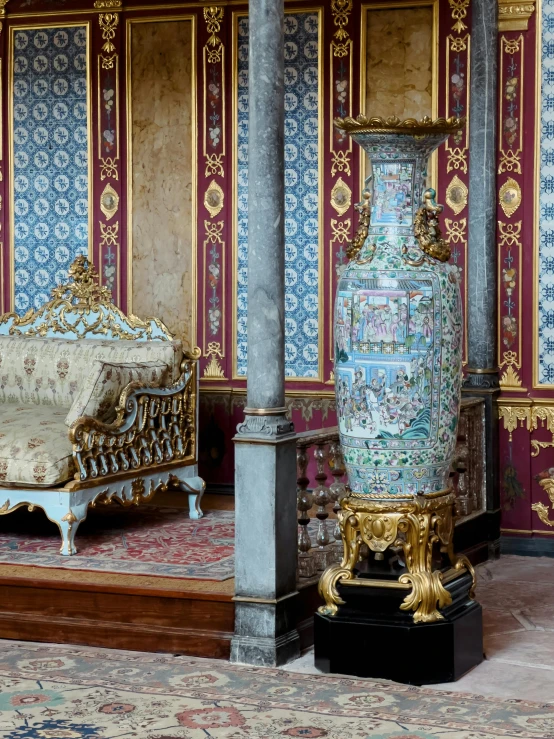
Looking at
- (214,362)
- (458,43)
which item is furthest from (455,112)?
(214,362)

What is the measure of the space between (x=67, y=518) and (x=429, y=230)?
2.18 meters

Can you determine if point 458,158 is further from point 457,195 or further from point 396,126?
point 396,126

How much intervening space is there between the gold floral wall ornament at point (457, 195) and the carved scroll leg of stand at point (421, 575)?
2.69m

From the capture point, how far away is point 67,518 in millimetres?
6141

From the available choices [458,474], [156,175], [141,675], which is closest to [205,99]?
[156,175]

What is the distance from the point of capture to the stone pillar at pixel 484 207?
6.94 meters

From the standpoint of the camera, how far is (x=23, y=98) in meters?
8.20

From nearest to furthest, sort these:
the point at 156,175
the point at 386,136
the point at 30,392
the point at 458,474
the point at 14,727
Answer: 1. the point at 14,727
2. the point at 386,136
3. the point at 458,474
4. the point at 30,392
5. the point at 156,175

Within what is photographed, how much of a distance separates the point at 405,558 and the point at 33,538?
220 cm

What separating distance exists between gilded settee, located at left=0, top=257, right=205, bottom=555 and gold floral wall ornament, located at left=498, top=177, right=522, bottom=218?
176 centimetres

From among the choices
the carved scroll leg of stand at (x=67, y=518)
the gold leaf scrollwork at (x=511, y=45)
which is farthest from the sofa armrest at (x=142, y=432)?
the gold leaf scrollwork at (x=511, y=45)

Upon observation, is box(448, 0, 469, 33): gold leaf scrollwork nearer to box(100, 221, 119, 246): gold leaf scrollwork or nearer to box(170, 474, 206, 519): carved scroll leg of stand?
box(100, 221, 119, 246): gold leaf scrollwork

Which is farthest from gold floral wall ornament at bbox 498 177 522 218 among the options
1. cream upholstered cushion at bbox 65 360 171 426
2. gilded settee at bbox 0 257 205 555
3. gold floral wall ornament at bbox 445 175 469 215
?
cream upholstered cushion at bbox 65 360 171 426

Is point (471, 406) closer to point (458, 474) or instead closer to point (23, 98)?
point (458, 474)
